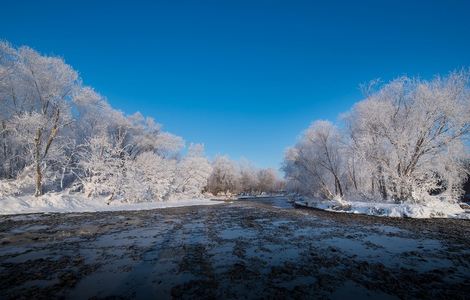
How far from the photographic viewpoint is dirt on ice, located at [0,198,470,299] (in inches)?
224

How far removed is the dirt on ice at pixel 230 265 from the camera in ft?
18.7

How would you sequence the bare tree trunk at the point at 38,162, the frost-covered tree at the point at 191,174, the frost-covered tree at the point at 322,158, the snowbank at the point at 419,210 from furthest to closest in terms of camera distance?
the frost-covered tree at the point at 191,174 < the frost-covered tree at the point at 322,158 < the bare tree trunk at the point at 38,162 < the snowbank at the point at 419,210

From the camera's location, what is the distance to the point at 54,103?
1071 inches

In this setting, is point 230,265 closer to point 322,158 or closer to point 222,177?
point 322,158

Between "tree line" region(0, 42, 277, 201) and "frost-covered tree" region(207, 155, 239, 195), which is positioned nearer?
"tree line" region(0, 42, 277, 201)

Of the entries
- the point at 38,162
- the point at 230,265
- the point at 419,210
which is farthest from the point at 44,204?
the point at 419,210

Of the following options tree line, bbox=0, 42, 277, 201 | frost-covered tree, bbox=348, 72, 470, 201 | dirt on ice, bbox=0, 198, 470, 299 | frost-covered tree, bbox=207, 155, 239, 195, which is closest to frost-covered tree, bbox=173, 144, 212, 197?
tree line, bbox=0, 42, 277, 201

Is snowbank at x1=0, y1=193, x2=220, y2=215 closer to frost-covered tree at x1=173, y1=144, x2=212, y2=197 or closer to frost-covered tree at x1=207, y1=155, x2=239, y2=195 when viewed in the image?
frost-covered tree at x1=173, y1=144, x2=212, y2=197

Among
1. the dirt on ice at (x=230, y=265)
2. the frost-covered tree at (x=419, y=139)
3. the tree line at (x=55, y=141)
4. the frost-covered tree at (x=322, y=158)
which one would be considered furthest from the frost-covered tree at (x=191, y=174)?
the dirt on ice at (x=230, y=265)

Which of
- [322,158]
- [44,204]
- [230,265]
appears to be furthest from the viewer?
[322,158]

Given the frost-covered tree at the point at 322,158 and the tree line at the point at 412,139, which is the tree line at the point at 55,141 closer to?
the frost-covered tree at the point at 322,158

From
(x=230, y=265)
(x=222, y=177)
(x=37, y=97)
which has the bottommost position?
(x=230, y=265)

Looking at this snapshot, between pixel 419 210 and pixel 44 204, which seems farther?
pixel 44 204

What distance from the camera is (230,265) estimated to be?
7730 mm
